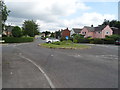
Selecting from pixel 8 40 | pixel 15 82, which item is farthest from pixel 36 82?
pixel 8 40

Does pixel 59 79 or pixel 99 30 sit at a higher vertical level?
pixel 99 30

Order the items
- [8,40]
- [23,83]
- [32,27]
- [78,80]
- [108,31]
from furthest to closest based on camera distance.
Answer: [32,27], [108,31], [8,40], [78,80], [23,83]

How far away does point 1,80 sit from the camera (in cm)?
454

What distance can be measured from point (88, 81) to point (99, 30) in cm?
5122

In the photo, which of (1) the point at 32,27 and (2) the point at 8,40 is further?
(1) the point at 32,27

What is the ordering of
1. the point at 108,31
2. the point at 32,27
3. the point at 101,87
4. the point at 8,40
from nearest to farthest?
the point at 101,87
the point at 8,40
the point at 108,31
the point at 32,27

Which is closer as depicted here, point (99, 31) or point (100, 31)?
point (100, 31)

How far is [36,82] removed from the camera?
4422mm

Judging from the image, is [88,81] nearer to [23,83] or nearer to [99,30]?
[23,83]

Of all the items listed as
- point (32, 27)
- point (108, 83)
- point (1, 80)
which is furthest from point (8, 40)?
point (108, 83)

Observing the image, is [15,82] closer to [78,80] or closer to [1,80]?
[1,80]

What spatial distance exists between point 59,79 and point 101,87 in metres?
1.64

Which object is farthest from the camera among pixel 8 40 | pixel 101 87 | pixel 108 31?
pixel 108 31

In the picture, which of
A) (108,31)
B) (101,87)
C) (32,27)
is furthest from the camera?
(32,27)
